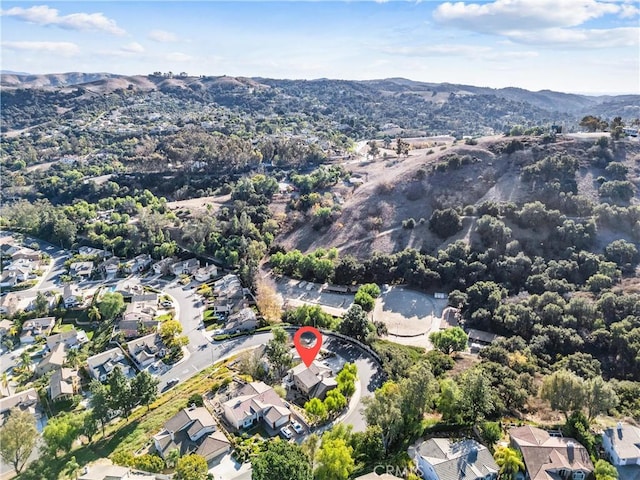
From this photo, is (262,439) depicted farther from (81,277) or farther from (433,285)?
(81,277)

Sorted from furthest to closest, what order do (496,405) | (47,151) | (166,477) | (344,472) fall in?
(47,151) → (496,405) → (166,477) → (344,472)

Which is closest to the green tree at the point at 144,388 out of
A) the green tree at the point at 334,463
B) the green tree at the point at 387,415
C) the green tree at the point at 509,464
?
the green tree at the point at 334,463

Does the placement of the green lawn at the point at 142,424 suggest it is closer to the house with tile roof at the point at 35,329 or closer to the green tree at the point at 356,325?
the green tree at the point at 356,325

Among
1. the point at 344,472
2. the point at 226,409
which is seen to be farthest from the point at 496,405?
the point at 226,409

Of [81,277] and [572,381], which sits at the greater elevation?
[572,381]

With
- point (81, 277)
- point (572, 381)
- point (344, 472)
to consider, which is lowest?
point (81, 277)

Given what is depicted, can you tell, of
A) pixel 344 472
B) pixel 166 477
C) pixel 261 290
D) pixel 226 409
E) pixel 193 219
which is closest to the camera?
pixel 344 472

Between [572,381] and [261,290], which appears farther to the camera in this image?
[261,290]
